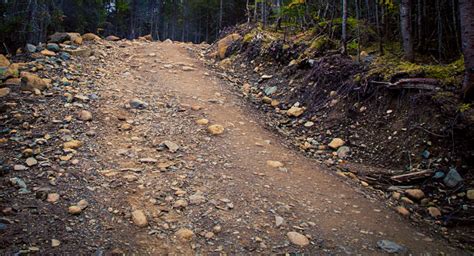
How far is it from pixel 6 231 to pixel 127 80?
4192 millimetres

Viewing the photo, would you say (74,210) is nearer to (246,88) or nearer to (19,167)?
(19,167)

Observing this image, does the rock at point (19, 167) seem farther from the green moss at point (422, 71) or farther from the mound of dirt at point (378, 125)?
the green moss at point (422, 71)

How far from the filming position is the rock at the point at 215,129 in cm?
444

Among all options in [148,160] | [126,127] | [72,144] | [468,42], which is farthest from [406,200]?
[72,144]

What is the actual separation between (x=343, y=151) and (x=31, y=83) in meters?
4.89

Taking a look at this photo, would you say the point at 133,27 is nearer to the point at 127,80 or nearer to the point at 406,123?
the point at 127,80

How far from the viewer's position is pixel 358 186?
3740mm

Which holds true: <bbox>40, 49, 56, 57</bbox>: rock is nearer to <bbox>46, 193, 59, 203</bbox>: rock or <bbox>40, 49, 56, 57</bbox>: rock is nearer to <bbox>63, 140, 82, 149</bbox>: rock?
<bbox>63, 140, 82, 149</bbox>: rock

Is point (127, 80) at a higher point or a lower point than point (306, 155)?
higher

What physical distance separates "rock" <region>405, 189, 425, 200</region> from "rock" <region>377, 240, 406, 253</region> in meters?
1.05

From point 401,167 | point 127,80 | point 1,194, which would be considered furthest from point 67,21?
point 401,167

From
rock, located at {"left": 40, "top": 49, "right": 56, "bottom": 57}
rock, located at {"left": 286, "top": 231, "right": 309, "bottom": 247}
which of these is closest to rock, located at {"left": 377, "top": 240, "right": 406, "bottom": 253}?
rock, located at {"left": 286, "top": 231, "right": 309, "bottom": 247}

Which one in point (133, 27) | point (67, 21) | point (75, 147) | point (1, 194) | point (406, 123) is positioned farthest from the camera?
point (133, 27)

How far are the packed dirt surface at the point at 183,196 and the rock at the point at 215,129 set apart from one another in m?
0.02
